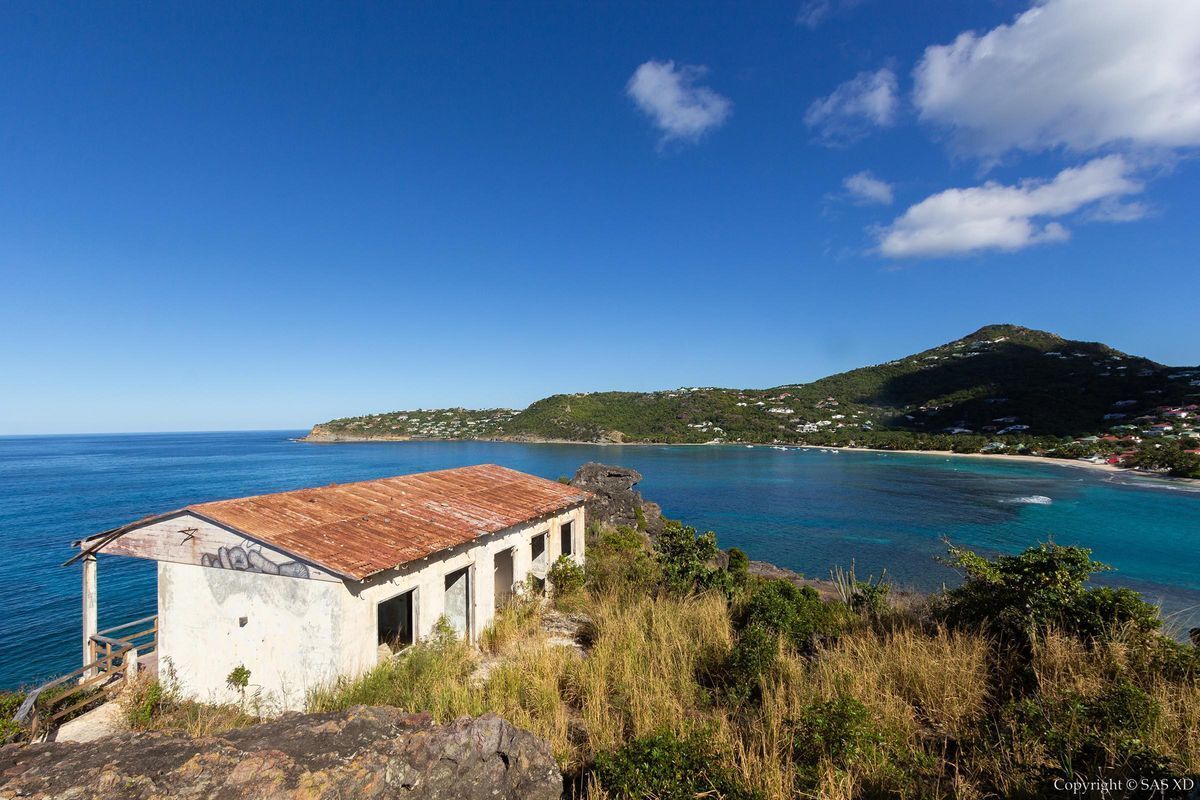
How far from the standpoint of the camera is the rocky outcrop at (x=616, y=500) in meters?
31.2

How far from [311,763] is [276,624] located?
5.83 m

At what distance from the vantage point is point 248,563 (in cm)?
779

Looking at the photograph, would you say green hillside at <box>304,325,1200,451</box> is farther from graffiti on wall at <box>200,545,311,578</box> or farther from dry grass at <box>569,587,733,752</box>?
graffiti on wall at <box>200,545,311,578</box>

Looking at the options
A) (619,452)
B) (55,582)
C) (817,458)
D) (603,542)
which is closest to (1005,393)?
(817,458)

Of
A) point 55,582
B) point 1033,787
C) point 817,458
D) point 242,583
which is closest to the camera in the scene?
point 1033,787

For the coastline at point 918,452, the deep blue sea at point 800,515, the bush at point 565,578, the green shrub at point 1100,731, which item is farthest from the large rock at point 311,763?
the coastline at point 918,452

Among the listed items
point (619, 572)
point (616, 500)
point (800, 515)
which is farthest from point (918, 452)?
point (619, 572)

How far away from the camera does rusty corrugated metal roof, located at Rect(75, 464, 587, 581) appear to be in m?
7.80

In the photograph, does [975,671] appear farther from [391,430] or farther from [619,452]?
[391,430]

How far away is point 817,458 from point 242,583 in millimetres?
84388

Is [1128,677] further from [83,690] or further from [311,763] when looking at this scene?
[83,690]

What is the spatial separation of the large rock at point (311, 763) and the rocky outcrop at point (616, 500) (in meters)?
27.0

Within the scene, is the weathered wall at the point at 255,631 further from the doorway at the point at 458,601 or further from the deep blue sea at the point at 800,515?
the deep blue sea at the point at 800,515

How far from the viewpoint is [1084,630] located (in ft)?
15.7
